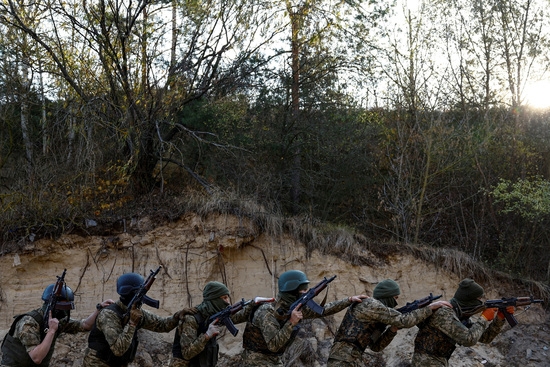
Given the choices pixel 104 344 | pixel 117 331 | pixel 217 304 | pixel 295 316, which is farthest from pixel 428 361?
pixel 104 344

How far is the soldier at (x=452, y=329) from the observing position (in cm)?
818

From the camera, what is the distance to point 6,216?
40.0 feet

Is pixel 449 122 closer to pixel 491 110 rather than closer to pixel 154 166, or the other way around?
pixel 491 110

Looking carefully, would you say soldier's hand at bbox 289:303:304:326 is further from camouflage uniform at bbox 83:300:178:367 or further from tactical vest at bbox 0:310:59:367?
tactical vest at bbox 0:310:59:367

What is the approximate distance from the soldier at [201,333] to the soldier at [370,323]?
1346mm

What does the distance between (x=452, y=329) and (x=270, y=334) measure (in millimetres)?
2436

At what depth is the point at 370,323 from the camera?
8.30 meters

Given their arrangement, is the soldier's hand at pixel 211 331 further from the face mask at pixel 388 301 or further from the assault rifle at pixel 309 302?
the face mask at pixel 388 301

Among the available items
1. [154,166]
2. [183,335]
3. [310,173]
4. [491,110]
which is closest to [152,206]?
[154,166]

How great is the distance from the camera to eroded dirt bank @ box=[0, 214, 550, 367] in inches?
467

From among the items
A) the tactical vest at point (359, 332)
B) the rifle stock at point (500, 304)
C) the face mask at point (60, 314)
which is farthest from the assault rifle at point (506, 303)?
the face mask at point (60, 314)

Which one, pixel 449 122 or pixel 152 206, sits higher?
A: pixel 449 122

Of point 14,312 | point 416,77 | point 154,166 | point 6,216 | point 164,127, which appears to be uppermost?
point 416,77

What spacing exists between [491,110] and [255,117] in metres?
6.40
